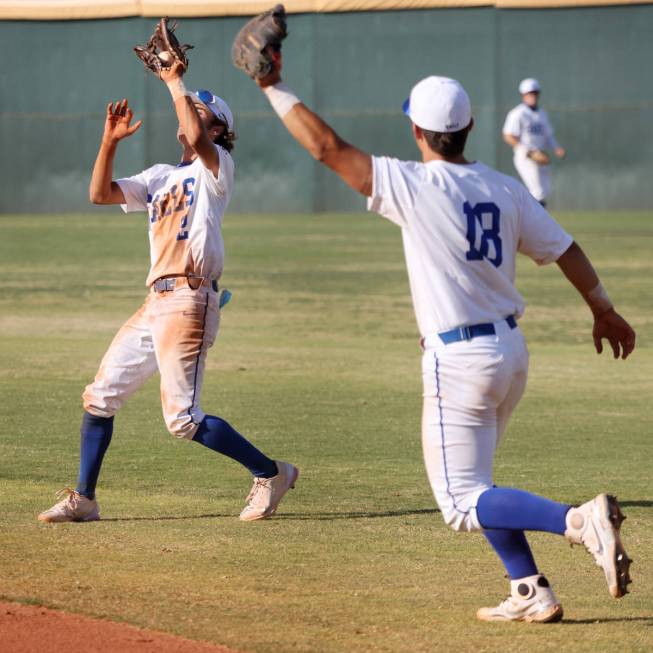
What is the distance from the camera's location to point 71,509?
7.19 meters

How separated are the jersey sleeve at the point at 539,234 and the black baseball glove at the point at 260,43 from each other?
41.5 inches

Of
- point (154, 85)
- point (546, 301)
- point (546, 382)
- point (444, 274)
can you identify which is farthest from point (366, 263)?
point (444, 274)

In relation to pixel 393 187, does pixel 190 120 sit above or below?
above

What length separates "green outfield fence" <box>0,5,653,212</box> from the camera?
110 ft

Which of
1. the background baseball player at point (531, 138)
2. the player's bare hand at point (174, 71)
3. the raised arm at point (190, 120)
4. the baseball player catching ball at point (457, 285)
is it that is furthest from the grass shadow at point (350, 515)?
the background baseball player at point (531, 138)

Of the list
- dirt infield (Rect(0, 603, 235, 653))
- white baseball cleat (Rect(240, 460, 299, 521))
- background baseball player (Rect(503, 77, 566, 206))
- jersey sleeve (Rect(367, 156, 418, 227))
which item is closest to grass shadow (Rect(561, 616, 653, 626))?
dirt infield (Rect(0, 603, 235, 653))

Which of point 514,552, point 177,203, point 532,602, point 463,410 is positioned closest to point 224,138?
point 177,203

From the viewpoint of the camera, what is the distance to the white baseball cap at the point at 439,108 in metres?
5.23

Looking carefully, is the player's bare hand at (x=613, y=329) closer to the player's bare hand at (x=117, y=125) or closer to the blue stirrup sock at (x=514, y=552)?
the blue stirrup sock at (x=514, y=552)

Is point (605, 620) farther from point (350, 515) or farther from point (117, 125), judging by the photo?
point (117, 125)

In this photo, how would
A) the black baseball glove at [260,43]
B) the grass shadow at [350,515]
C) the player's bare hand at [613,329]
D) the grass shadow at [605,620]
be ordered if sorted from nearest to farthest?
the black baseball glove at [260,43]
the grass shadow at [605,620]
the player's bare hand at [613,329]
the grass shadow at [350,515]

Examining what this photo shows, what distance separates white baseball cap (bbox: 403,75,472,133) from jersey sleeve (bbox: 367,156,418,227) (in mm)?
186

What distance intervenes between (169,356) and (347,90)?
27665 mm

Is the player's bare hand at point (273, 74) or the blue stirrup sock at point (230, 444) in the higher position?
the player's bare hand at point (273, 74)
